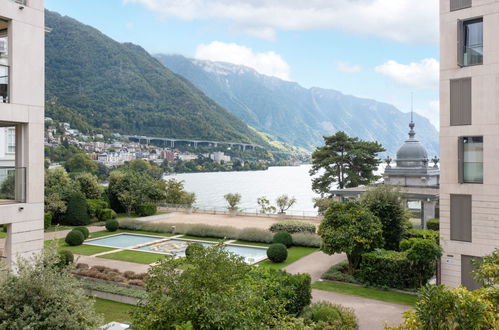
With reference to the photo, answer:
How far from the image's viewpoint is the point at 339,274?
16.5 m

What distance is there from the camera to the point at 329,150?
3947 cm

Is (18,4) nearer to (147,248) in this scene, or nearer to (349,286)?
(349,286)

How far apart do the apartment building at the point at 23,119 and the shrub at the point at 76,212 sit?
22.1 m

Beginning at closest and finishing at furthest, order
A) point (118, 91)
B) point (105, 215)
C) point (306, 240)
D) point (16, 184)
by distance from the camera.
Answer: point (16, 184) < point (306, 240) < point (105, 215) < point (118, 91)

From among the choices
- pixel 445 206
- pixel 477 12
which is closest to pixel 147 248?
pixel 445 206

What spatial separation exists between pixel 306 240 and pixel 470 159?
11257mm

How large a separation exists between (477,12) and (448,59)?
1616 millimetres

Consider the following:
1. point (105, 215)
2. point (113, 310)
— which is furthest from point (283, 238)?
point (105, 215)

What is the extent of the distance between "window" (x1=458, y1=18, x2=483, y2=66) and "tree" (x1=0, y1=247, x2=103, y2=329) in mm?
13202

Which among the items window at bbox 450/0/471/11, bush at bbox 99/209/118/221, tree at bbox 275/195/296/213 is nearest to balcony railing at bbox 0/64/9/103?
window at bbox 450/0/471/11

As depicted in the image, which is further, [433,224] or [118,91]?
[118,91]

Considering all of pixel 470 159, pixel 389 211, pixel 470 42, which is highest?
pixel 470 42

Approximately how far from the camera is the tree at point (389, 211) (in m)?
18.0

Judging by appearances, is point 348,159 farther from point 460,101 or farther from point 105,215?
point 460,101
